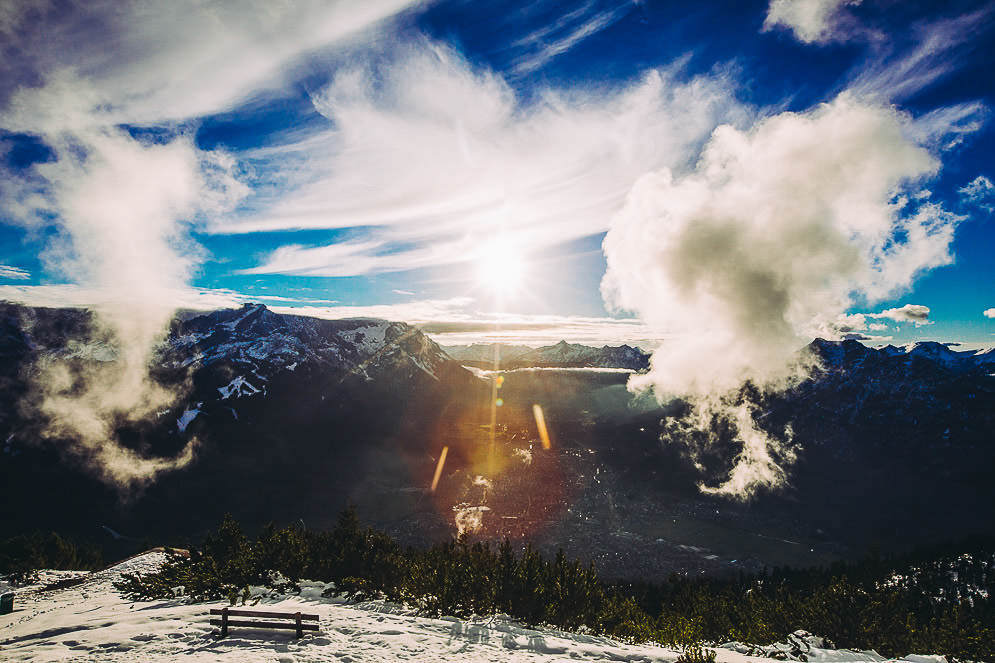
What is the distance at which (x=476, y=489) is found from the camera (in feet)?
444

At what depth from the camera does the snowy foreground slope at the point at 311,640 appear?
16.3 meters

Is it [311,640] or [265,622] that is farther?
[265,622]

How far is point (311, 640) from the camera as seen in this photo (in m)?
17.6

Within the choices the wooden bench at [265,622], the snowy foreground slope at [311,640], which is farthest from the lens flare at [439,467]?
the wooden bench at [265,622]

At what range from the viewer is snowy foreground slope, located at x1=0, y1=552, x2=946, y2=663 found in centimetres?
1627

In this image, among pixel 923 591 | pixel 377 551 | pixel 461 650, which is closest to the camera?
pixel 461 650

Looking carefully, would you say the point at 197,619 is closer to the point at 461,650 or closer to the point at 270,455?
the point at 461,650

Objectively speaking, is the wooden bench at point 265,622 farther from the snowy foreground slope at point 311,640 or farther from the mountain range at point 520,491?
the mountain range at point 520,491

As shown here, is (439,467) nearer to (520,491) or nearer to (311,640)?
(520,491)

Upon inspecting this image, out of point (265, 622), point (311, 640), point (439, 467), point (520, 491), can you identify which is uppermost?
point (265, 622)

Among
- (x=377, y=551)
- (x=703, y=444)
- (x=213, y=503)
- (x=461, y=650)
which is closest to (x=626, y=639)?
(x=461, y=650)

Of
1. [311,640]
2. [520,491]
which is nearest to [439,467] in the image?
[520,491]

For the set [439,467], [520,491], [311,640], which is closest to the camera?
[311,640]

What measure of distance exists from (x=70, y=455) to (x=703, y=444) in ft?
799
